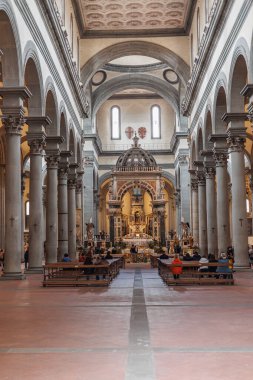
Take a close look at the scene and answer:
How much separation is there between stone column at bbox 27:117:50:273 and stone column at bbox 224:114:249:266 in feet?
26.6

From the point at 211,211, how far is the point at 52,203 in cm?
1005

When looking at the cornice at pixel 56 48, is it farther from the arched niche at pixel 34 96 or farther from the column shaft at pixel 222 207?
the column shaft at pixel 222 207

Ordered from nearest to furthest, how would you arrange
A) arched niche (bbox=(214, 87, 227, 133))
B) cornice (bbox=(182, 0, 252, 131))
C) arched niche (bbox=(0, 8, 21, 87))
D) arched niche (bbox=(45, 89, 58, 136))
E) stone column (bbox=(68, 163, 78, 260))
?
arched niche (bbox=(0, 8, 21, 87)), cornice (bbox=(182, 0, 252, 131)), arched niche (bbox=(45, 89, 58, 136)), arched niche (bbox=(214, 87, 227, 133)), stone column (bbox=(68, 163, 78, 260))

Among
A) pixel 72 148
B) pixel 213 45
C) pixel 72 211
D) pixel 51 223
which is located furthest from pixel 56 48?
pixel 72 211

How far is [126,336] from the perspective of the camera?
8898 mm

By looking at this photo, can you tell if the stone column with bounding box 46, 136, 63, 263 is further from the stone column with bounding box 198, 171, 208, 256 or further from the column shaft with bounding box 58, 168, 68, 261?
the stone column with bounding box 198, 171, 208, 256

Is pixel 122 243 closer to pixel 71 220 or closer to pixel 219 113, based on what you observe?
pixel 71 220

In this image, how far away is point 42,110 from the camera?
80.3 ft

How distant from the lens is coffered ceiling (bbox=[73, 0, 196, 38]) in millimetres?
37344

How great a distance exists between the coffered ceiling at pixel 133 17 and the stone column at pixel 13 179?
18.5 m

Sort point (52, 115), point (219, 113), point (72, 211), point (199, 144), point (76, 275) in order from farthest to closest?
point (199, 144), point (72, 211), point (219, 113), point (52, 115), point (76, 275)

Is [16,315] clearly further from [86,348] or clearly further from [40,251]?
[40,251]

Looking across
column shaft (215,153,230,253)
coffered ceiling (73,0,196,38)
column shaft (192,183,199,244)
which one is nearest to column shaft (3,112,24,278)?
column shaft (215,153,230,253)

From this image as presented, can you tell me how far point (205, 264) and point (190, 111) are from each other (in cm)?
2534
